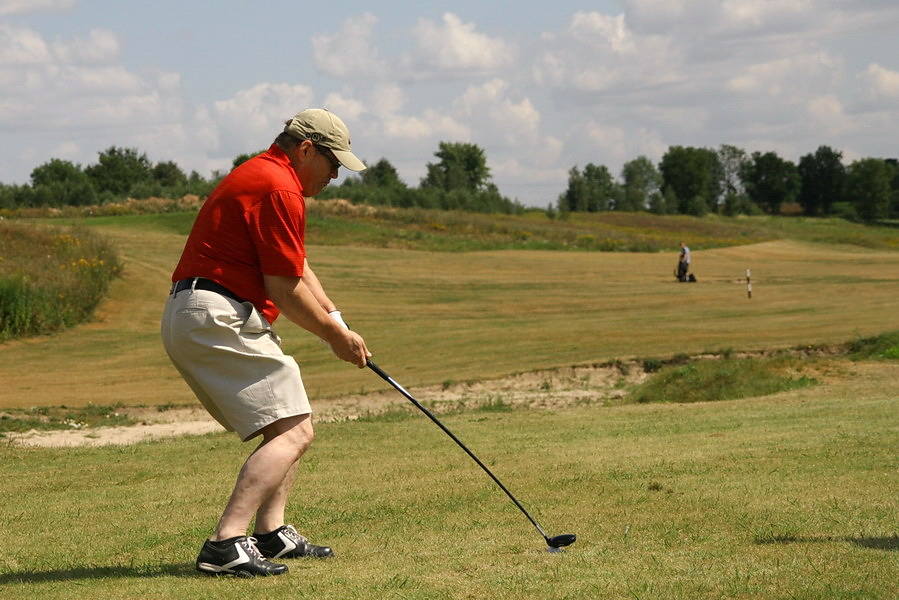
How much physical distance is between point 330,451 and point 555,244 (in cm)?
5550

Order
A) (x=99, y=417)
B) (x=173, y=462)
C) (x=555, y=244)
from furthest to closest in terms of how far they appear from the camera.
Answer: (x=555, y=244) < (x=99, y=417) < (x=173, y=462)

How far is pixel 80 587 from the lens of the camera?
544 centimetres

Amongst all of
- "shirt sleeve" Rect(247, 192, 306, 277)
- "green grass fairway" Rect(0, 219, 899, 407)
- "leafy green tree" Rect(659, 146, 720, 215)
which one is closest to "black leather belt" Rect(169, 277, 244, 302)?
"shirt sleeve" Rect(247, 192, 306, 277)

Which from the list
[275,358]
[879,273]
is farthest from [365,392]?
[879,273]

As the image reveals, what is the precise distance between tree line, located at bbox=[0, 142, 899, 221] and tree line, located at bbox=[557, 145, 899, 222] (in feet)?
0.46

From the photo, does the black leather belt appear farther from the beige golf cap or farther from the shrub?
the shrub

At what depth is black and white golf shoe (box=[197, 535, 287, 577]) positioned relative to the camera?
219 inches

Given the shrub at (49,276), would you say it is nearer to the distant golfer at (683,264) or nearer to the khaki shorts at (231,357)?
the distant golfer at (683,264)

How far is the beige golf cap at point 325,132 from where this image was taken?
5.74 m

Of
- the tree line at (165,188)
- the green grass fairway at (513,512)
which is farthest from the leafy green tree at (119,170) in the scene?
the green grass fairway at (513,512)

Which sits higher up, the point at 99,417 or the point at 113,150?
the point at 113,150

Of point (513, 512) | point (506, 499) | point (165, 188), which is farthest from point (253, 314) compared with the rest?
point (165, 188)

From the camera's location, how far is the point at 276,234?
544 cm

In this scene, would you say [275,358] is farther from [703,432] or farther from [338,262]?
[338,262]
